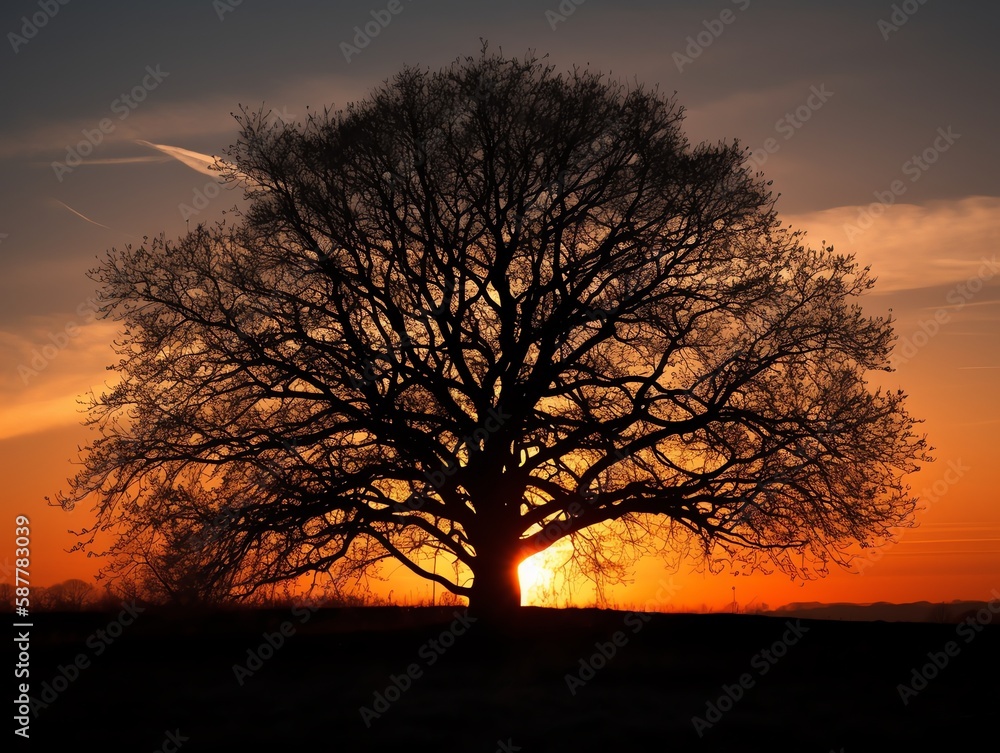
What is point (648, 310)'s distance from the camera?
19062mm

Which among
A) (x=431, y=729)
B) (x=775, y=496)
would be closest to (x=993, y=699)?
(x=431, y=729)

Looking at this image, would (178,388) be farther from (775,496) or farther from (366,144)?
(775,496)
